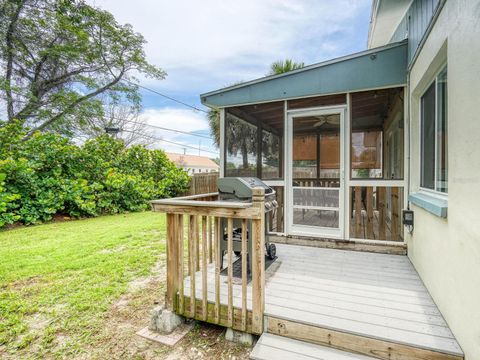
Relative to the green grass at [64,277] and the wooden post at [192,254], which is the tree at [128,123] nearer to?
the green grass at [64,277]

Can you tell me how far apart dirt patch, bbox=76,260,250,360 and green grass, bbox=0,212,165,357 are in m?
0.13

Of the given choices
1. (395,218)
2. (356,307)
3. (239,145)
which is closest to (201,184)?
(239,145)

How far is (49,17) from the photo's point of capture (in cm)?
1062

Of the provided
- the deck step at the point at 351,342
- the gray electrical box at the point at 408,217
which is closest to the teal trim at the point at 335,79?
the gray electrical box at the point at 408,217

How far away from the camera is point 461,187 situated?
162cm

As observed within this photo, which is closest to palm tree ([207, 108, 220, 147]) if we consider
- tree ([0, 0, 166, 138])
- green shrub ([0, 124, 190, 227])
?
green shrub ([0, 124, 190, 227])

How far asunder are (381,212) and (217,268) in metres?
2.85

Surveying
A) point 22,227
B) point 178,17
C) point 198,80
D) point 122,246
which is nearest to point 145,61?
point 178,17

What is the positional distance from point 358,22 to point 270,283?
319 inches

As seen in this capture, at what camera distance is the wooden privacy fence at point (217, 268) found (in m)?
1.97

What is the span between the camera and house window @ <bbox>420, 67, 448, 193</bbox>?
223cm

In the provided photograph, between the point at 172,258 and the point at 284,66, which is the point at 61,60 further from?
the point at 172,258

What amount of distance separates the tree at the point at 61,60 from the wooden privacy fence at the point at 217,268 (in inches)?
448

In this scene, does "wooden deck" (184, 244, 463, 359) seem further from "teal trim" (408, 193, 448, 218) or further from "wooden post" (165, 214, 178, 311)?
"teal trim" (408, 193, 448, 218)
